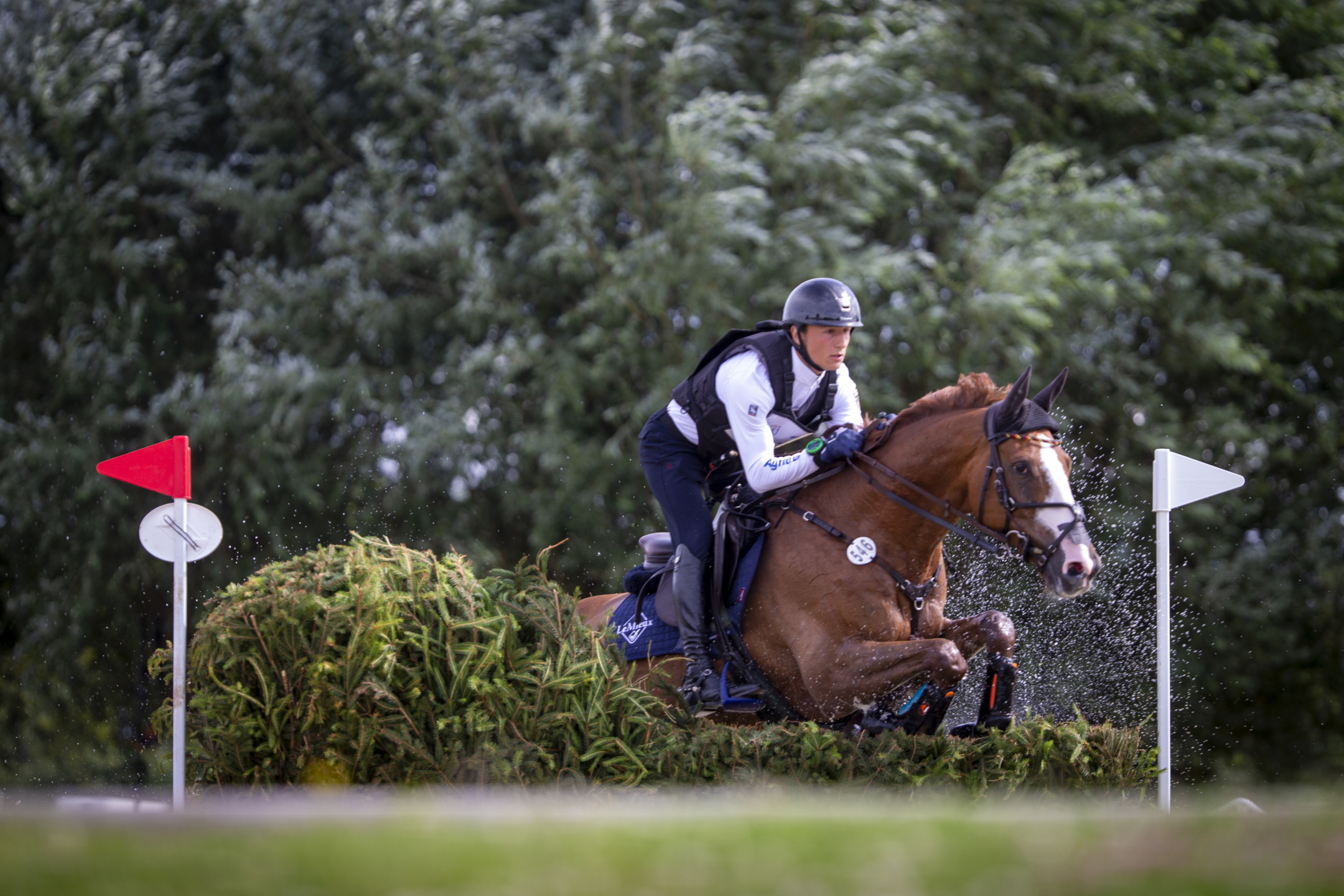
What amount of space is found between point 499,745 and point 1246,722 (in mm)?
11775

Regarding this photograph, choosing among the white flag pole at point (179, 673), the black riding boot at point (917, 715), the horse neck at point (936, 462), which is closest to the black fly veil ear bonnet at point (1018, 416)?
the horse neck at point (936, 462)

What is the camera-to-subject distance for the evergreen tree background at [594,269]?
11453mm

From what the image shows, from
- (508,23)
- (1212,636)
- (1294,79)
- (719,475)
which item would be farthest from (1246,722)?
(508,23)

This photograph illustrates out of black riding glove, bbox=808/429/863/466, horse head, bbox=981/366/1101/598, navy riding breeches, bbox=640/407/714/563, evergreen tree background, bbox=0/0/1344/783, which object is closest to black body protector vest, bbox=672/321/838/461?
navy riding breeches, bbox=640/407/714/563

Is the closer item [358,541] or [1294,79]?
[358,541]

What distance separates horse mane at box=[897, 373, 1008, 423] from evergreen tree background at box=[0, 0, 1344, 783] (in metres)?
5.73

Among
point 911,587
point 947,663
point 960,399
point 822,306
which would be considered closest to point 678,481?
point 822,306

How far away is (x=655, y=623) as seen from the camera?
5555 millimetres

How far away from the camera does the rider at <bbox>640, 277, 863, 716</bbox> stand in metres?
5.19

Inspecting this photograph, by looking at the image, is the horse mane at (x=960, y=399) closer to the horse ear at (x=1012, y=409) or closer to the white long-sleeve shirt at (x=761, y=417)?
the horse ear at (x=1012, y=409)

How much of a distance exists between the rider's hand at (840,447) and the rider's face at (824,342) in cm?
36

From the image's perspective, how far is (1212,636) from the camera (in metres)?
12.0

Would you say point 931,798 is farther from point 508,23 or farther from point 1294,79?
point 1294,79

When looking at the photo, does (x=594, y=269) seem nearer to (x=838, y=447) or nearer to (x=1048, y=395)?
(x=838, y=447)
